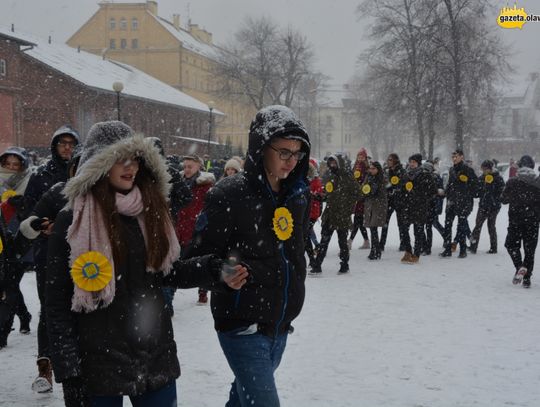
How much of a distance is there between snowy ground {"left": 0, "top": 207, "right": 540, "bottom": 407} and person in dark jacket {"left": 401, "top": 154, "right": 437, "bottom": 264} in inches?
79.7

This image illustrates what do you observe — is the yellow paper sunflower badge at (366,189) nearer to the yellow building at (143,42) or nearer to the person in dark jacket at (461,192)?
the person in dark jacket at (461,192)

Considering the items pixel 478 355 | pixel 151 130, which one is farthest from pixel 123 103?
pixel 478 355

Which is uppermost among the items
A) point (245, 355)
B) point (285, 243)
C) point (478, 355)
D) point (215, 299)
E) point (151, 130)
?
point (151, 130)

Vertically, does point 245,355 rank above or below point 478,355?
above

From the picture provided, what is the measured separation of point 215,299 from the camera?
335 cm

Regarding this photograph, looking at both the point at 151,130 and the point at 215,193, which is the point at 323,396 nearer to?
the point at 215,193

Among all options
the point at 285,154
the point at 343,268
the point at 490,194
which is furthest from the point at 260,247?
the point at 490,194

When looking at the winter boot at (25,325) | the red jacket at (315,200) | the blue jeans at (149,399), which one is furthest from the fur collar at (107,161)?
the red jacket at (315,200)

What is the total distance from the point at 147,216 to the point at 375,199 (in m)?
10.6

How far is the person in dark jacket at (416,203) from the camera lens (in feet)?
40.8

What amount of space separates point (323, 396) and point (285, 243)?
226 centimetres

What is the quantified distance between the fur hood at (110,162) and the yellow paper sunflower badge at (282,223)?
57 cm

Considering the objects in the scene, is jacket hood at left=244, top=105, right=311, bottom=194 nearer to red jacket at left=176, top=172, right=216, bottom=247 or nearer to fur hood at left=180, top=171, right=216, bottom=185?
red jacket at left=176, top=172, right=216, bottom=247

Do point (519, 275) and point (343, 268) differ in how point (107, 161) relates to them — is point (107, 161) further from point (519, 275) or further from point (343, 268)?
point (343, 268)
